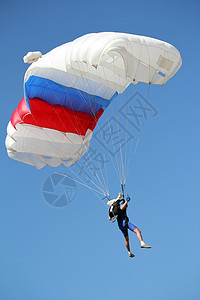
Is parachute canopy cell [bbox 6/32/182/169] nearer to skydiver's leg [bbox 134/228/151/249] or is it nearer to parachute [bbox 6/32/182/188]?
parachute [bbox 6/32/182/188]

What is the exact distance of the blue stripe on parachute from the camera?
972cm

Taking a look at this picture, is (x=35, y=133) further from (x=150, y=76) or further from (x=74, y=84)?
(x=150, y=76)

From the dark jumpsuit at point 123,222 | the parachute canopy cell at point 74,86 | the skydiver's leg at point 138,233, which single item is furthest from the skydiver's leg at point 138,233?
the parachute canopy cell at point 74,86

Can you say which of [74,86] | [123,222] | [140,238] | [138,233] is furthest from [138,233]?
[74,86]

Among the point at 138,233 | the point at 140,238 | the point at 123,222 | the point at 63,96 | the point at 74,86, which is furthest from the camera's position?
the point at 63,96

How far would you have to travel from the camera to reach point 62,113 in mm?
10547

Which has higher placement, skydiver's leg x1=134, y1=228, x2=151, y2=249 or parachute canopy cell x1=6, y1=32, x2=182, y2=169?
parachute canopy cell x1=6, y1=32, x2=182, y2=169

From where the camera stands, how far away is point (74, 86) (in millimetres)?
10094

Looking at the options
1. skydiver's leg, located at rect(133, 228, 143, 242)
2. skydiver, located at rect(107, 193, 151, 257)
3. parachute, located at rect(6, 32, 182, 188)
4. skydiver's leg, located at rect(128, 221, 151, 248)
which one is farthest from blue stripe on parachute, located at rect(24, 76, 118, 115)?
skydiver's leg, located at rect(133, 228, 143, 242)

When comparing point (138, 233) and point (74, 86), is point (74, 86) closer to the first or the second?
point (74, 86)

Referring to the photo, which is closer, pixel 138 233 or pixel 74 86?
pixel 138 233

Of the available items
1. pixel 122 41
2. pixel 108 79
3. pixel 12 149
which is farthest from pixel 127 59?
pixel 12 149

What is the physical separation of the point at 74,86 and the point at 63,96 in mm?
410

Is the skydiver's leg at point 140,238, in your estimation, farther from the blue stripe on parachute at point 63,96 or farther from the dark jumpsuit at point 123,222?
the blue stripe on parachute at point 63,96
